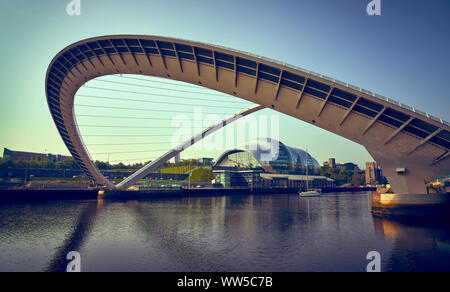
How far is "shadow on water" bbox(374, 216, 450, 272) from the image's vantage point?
15684 millimetres

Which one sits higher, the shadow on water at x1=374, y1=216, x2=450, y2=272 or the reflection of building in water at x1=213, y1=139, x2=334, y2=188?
the reflection of building in water at x1=213, y1=139, x2=334, y2=188

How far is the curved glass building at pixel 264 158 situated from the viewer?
149 m

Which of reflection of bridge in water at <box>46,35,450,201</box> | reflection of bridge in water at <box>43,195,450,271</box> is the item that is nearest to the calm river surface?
reflection of bridge in water at <box>43,195,450,271</box>

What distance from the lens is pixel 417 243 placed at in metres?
20.8

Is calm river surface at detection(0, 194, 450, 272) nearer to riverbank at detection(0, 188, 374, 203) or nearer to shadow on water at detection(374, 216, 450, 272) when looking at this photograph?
shadow on water at detection(374, 216, 450, 272)

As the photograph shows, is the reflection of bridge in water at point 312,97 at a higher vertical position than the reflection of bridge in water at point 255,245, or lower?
higher

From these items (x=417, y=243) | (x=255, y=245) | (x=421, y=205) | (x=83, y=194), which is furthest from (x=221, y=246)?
(x=83, y=194)

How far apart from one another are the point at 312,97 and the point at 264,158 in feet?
401

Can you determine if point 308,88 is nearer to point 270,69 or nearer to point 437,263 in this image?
point 270,69

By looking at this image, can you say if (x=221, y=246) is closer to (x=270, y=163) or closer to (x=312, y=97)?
(x=312, y=97)

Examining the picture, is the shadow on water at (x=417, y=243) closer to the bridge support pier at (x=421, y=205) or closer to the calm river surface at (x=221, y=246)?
the calm river surface at (x=221, y=246)

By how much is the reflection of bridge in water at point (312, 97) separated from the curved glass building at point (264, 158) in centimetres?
10945

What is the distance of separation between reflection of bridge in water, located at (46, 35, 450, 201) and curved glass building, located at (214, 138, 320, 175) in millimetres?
109448

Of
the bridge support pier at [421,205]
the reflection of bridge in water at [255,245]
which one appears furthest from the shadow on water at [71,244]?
the bridge support pier at [421,205]
